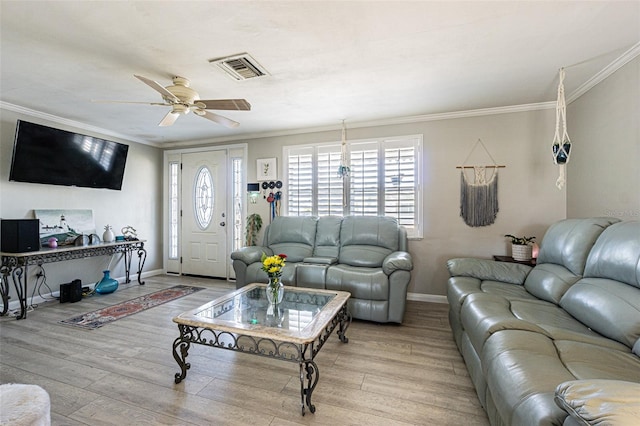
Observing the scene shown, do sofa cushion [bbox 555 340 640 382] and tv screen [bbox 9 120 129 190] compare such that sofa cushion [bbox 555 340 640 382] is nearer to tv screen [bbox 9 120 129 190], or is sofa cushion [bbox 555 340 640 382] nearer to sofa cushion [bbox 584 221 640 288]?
sofa cushion [bbox 584 221 640 288]

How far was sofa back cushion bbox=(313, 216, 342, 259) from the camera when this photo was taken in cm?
372

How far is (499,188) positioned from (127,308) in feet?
16.0

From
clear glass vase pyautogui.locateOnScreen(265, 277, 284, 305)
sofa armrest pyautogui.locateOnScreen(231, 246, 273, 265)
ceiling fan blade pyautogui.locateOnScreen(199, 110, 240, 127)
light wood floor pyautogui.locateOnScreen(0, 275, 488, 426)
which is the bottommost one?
light wood floor pyautogui.locateOnScreen(0, 275, 488, 426)

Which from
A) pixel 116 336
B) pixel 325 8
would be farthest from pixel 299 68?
pixel 116 336

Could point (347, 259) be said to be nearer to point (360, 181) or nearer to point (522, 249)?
point (360, 181)

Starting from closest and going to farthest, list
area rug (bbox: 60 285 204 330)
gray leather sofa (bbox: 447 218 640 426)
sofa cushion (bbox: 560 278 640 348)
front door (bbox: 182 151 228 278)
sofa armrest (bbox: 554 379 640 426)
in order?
sofa armrest (bbox: 554 379 640 426) → gray leather sofa (bbox: 447 218 640 426) → sofa cushion (bbox: 560 278 640 348) → area rug (bbox: 60 285 204 330) → front door (bbox: 182 151 228 278)

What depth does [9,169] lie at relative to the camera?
339 cm

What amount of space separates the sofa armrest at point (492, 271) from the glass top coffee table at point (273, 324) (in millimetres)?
1152

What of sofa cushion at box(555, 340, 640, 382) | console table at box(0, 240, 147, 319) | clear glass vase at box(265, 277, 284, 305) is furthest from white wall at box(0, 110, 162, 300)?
sofa cushion at box(555, 340, 640, 382)

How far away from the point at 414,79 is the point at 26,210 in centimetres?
490

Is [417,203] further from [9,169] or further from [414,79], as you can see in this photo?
[9,169]

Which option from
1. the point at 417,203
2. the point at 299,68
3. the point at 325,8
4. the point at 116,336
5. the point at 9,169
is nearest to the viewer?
the point at 325,8

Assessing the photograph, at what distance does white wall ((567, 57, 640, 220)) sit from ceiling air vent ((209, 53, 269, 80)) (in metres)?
2.88

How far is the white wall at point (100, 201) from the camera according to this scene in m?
3.39
